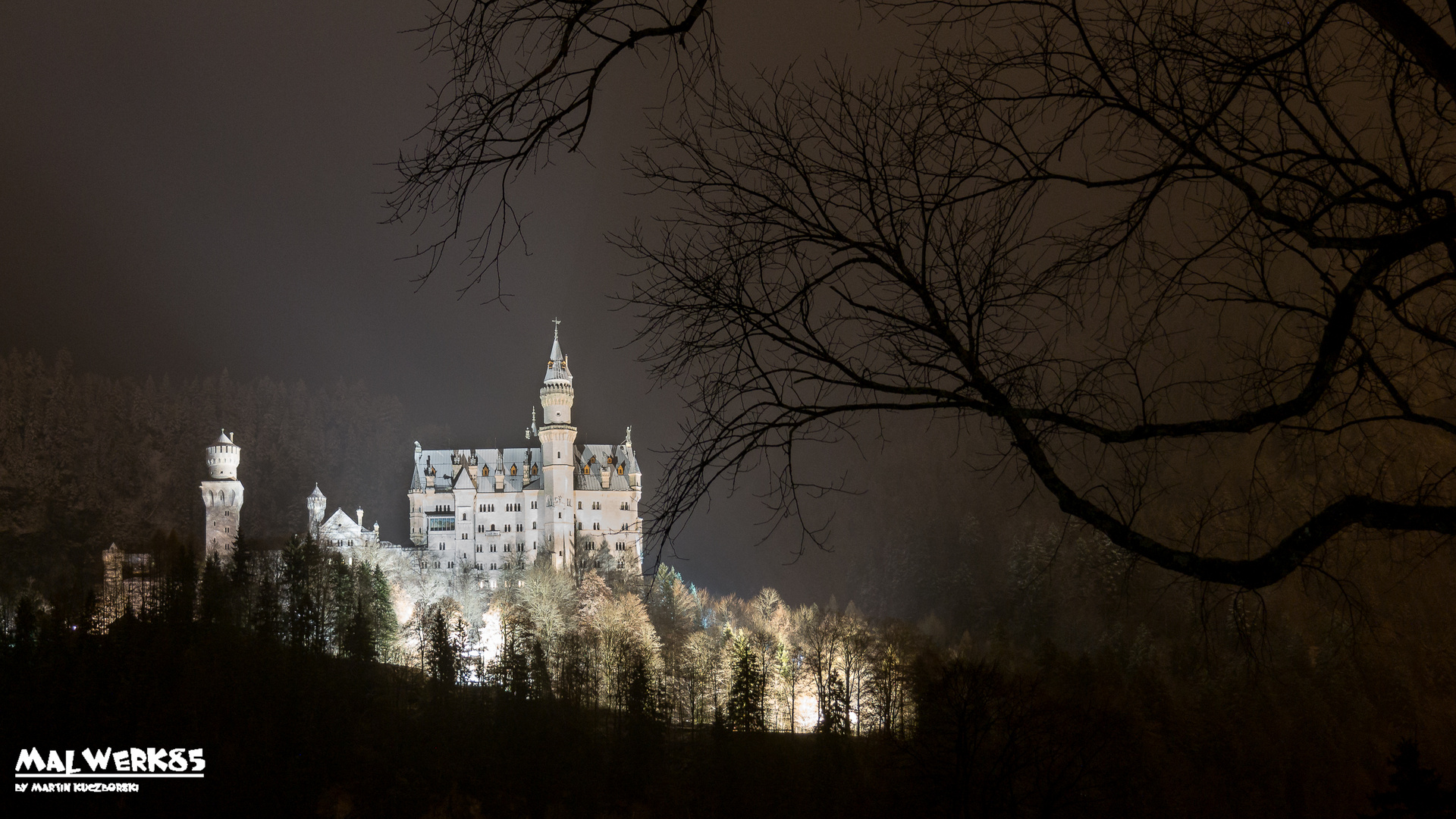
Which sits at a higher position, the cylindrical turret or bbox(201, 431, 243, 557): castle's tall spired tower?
the cylindrical turret

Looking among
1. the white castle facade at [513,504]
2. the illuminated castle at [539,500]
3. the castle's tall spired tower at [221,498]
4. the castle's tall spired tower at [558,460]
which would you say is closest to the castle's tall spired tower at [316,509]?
the white castle facade at [513,504]

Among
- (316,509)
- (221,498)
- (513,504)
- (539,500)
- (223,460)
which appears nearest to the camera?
(221,498)

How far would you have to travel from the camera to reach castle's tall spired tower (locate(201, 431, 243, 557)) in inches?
2643

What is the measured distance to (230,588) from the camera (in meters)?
52.8

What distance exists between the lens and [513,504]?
2840 inches

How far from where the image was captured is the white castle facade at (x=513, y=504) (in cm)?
6775

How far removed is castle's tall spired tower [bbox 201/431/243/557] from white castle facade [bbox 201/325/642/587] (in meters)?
0.05

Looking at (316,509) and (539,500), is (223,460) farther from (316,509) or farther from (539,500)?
(539,500)

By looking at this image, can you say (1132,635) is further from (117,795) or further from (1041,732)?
(117,795)

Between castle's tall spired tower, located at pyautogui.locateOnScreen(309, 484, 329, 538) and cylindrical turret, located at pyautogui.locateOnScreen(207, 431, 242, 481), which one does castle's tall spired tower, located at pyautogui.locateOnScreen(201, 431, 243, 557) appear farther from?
castle's tall spired tower, located at pyautogui.locateOnScreen(309, 484, 329, 538)

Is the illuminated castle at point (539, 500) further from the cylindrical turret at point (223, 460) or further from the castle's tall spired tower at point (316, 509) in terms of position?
the cylindrical turret at point (223, 460)

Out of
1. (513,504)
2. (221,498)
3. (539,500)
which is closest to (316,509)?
(221,498)

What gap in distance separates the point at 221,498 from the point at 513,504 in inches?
733

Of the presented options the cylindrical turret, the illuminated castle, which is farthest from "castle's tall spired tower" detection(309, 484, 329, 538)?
the illuminated castle
